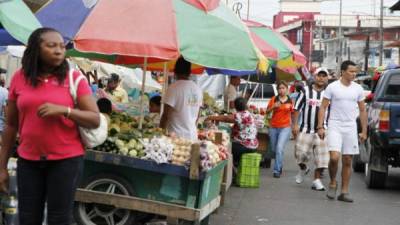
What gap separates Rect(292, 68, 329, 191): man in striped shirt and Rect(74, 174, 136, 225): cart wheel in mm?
5092

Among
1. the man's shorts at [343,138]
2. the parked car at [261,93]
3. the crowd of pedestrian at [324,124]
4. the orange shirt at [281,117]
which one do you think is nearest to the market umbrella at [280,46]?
the crowd of pedestrian at [324,124]

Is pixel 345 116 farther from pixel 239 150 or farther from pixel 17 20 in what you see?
pixel 17 20

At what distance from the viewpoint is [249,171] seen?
40.0ft

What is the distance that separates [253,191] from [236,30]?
466 cm

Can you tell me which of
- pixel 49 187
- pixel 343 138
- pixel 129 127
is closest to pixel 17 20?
pixel 49 187

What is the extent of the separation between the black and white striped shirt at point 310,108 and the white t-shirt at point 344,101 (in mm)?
1327

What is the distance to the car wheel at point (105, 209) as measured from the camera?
754cm

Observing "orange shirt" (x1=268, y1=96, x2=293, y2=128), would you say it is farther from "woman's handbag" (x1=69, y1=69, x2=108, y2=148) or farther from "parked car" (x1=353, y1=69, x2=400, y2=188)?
"woman's handbag" (x1=69, y1=69, x2=108, y2=148)

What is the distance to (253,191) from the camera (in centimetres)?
1201

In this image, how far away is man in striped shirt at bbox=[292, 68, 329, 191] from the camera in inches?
475

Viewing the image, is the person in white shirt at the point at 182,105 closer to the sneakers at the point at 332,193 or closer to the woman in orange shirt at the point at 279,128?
the sneakers at the point at 332,193

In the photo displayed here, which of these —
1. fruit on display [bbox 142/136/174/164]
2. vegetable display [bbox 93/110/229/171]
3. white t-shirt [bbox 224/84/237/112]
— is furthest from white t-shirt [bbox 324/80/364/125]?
white t-shirt [bbox 224/84/237/112]

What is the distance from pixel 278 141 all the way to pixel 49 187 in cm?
966

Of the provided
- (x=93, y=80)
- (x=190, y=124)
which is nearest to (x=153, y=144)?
(x=190, y=124)
